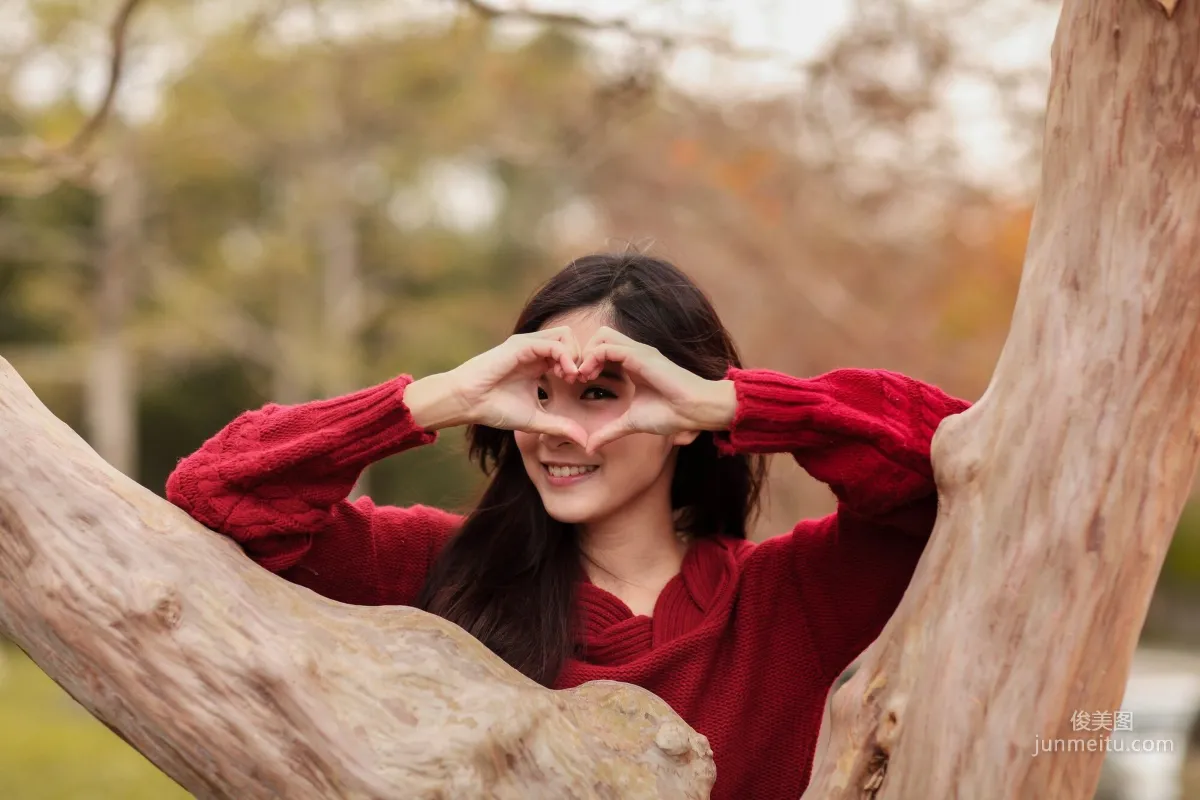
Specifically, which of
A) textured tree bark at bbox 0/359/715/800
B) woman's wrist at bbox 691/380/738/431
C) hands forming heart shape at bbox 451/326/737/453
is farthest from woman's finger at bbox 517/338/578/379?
textured tree bark at bbox 0/359/715/800

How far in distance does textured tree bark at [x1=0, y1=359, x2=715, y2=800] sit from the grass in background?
208 inches

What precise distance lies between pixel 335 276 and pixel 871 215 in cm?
897

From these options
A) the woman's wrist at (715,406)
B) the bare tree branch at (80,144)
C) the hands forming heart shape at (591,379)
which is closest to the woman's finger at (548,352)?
the hands forming heart shape at (591,379)

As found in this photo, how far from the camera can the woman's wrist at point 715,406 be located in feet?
6.52

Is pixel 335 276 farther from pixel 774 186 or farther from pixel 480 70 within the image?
pixel 774 186

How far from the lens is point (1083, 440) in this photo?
1687 millimetres

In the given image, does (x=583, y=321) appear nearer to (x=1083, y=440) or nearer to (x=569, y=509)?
(x=569, y=509)

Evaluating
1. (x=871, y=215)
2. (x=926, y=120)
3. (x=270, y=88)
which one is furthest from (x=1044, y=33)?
(x=270, y=88)

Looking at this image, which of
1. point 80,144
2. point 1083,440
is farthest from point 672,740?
point 80,144

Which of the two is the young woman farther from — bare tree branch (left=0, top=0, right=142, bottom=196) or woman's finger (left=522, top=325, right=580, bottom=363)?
bare tree branch (left=0, top=0, right=142, bottom=196)

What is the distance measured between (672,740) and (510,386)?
63cm

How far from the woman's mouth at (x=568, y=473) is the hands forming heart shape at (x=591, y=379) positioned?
18 centimetres

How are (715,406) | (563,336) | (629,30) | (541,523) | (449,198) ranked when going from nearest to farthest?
(715,406), (563,336), (541,523), (629,30), (449,198)

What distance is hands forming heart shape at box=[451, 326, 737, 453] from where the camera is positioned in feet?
6.55
